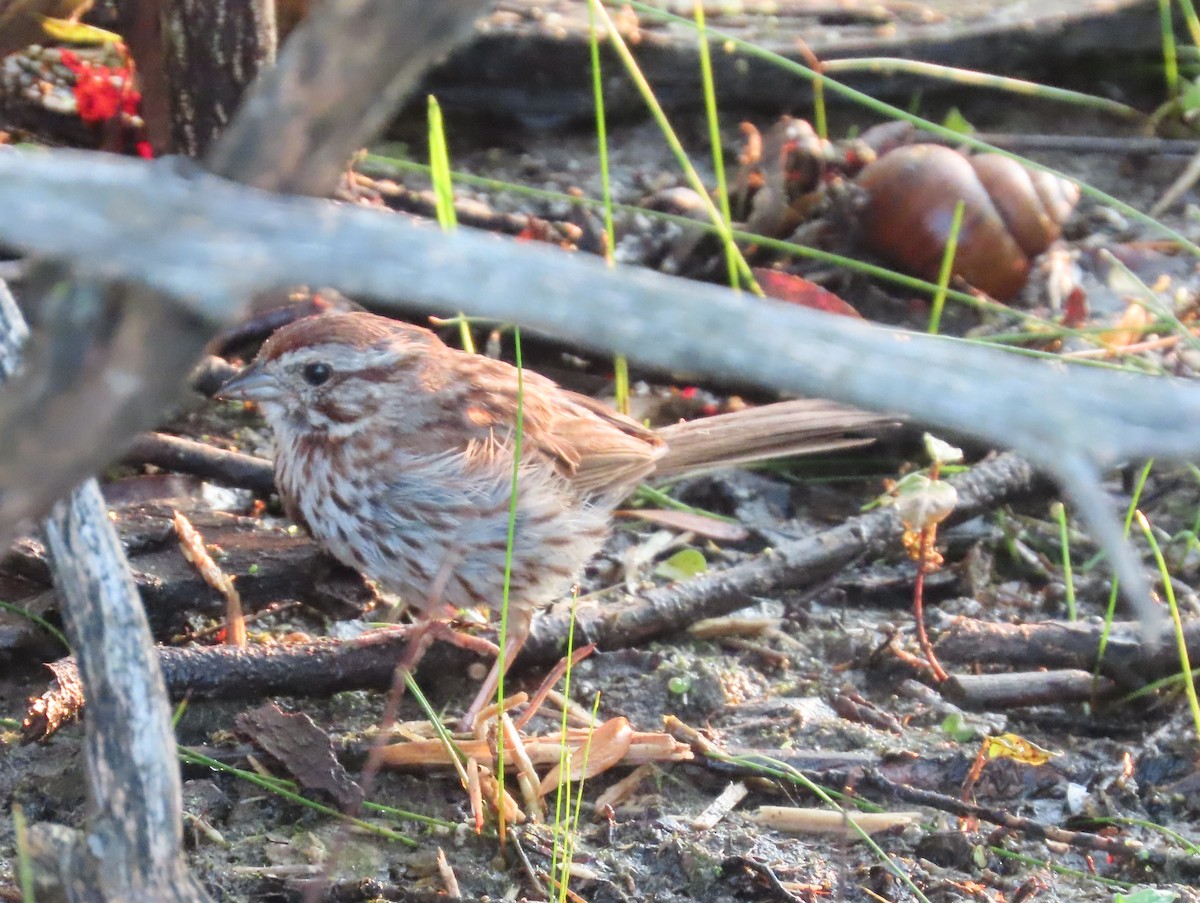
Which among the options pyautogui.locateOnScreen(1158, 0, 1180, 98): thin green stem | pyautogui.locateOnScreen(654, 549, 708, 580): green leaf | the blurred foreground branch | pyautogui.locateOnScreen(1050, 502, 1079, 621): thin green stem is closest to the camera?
the blurred foreground branch

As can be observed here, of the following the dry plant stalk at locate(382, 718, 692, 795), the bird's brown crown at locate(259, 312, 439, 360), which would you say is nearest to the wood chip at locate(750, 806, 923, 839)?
the dry plant stalk at locate(382, 718, 692, 795)

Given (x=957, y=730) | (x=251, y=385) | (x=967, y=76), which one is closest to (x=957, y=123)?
(x=967, y=76)

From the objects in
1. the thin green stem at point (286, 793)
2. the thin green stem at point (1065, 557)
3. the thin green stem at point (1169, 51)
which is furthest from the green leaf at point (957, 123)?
the thin green stem at point (286, 793)

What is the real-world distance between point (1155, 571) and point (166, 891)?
9.89 feet

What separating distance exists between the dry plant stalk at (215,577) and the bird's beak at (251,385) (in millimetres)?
335

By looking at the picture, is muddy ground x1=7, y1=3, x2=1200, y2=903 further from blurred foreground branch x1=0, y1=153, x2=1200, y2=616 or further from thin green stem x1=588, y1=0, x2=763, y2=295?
blurred foreground branch x1=0, y1=153, x2=1200, y2=616

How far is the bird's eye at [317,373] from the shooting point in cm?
348

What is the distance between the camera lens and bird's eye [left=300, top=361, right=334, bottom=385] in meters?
3.48

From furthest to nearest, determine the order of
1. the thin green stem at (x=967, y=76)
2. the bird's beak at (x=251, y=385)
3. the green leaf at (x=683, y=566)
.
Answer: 1. the thin green stem at (x=967, y=76)
2. the green leaf at (x=683, y=566)
3. the bird's beak at (x=251, y=385)

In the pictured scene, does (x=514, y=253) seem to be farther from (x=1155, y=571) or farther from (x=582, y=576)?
(x=1155, y=571)

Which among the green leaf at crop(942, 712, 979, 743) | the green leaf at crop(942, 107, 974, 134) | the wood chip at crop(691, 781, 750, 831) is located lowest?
the wood chip at crop(691, 781, 750, 831)

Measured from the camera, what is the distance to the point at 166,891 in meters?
1.94

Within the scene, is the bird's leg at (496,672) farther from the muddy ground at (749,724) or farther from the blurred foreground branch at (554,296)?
the blurred foreground branch at (554,296)

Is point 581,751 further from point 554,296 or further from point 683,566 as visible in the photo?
point 554,296
